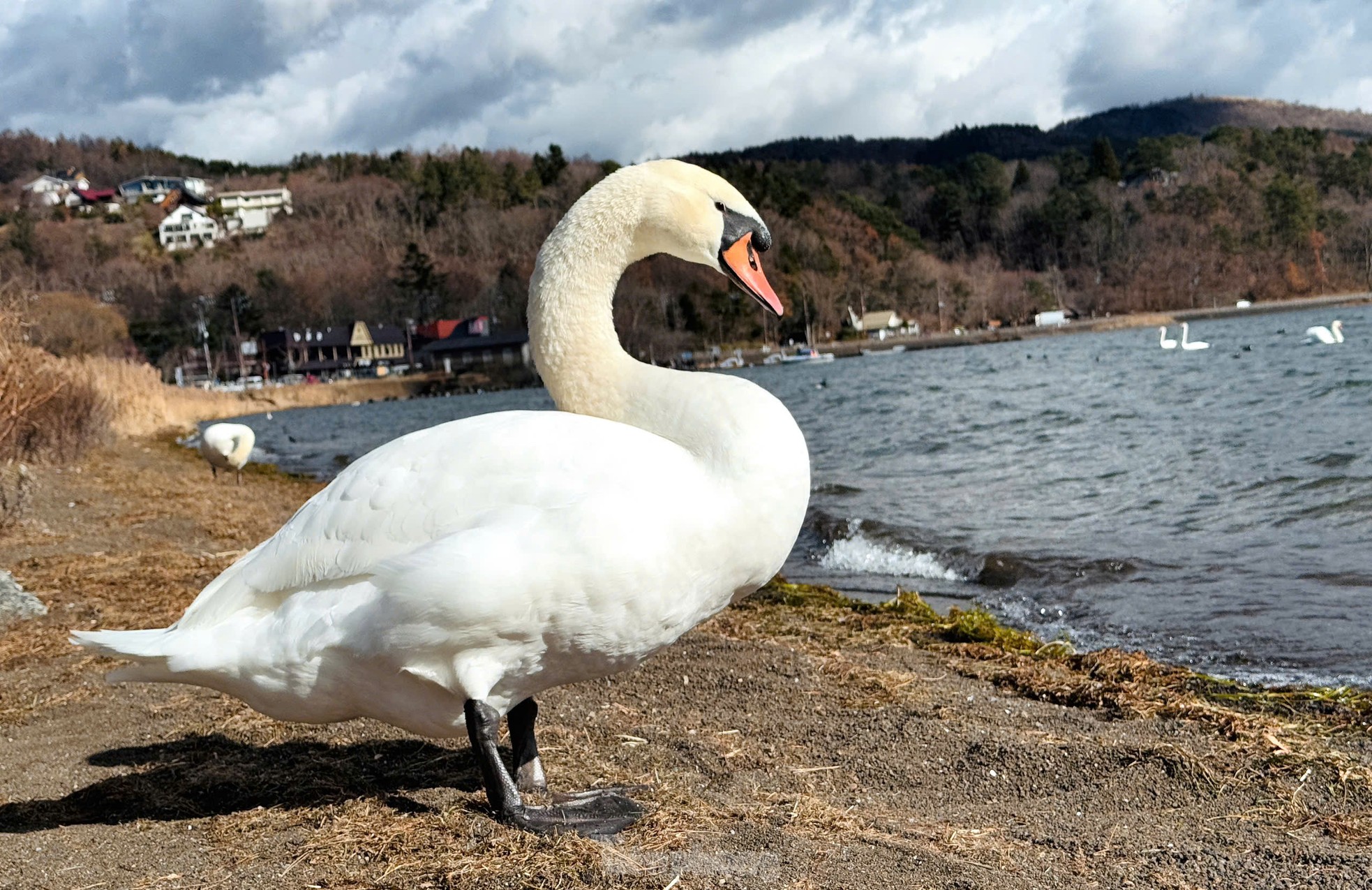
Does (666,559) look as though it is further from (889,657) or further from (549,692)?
(889,657)

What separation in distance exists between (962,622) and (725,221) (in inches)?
157

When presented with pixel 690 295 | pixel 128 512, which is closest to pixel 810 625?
pixel 128 512

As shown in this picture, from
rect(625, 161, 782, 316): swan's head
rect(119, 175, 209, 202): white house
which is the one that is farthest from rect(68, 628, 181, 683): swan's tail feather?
rect(119, 175, 209, 202): white house

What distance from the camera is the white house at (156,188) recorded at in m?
180

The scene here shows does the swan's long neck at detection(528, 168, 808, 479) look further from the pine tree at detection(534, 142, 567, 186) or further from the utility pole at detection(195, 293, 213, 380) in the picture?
the pine tree at detection(534, 142, 567, 186)

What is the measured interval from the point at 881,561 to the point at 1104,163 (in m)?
155

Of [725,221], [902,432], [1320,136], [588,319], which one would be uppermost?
[1320,136]

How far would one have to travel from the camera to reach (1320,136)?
13725 centimetres

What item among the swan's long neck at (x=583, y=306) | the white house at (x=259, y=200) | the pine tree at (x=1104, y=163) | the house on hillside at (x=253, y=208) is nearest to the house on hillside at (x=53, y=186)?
the house on hillside at (x=253, y=208)

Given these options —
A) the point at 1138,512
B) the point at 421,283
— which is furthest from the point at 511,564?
the point at 421,283

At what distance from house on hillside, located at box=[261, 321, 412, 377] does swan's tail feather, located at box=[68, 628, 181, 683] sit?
350 feet

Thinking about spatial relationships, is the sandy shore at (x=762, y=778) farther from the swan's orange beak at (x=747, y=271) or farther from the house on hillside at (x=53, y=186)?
the house on hillside at (x=53, y=186)

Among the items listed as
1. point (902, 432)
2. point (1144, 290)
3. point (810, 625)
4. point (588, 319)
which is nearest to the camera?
point (588, 319)

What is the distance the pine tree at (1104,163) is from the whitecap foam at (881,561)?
151 m
